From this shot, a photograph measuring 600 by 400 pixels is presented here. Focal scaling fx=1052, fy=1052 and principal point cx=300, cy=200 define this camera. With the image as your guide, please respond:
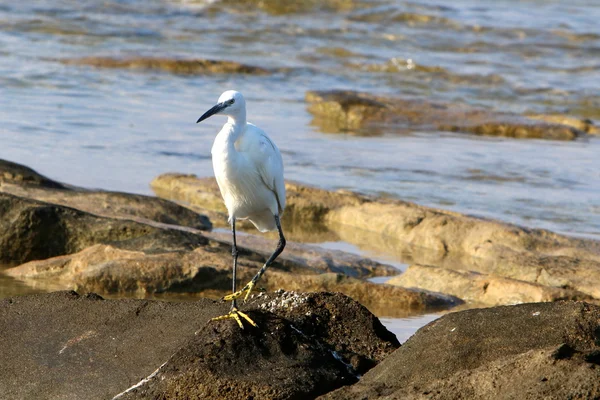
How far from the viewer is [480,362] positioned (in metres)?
3.97

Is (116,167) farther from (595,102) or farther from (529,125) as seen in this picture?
(595,102)

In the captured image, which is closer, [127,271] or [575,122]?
[127,271]

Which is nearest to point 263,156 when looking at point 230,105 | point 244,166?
point 244,166

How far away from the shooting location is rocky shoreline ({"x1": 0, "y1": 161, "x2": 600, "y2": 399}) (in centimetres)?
397

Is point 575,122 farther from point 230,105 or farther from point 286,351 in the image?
point 286,351

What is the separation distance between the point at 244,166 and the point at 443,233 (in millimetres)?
3464

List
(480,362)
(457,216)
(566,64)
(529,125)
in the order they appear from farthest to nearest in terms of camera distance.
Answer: (566,64) → (529,125) → (457,216) → (480,362)

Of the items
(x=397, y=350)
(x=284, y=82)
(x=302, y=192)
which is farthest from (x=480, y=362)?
(x=284, y=82)

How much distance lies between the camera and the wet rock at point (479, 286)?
6648 millimetres

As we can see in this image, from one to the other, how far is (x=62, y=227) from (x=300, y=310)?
2.98 meters

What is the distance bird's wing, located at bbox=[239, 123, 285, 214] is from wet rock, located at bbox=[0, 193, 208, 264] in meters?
1.62

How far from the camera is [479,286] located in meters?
6.88

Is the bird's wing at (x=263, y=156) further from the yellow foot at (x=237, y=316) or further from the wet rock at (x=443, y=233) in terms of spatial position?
the wet rock at (x=443, y=233)

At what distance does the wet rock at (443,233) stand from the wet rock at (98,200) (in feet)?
3.39
